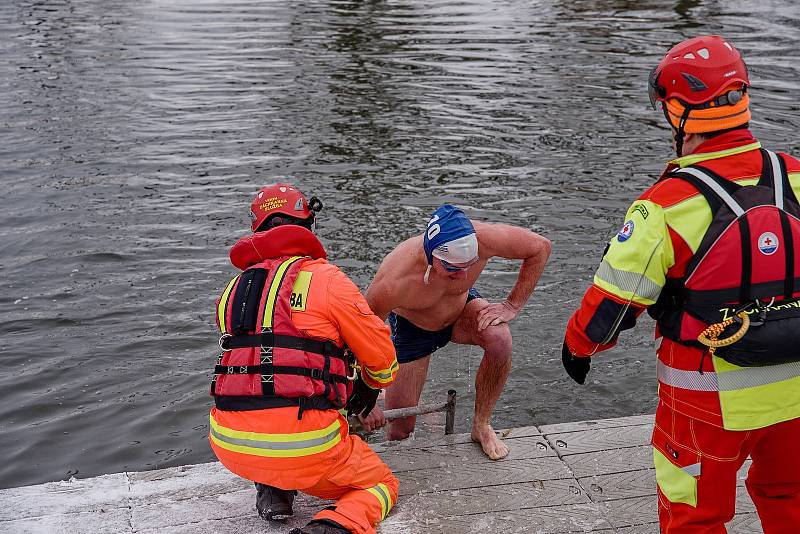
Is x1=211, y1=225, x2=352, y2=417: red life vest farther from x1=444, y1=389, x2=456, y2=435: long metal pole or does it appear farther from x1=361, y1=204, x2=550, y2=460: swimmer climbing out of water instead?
x1=444, y1=389, x2=456, y2=435: long metal pole

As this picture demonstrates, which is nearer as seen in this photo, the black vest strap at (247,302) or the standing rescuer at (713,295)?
the standing rescuer at (713,295)

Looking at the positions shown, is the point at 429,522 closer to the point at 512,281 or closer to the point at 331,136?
the point at 512,281

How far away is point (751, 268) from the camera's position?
3182 mm

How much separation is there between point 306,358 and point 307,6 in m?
24.2

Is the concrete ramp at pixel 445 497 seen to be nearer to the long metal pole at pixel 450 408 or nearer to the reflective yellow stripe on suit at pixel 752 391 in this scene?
the long metal pole at pixel 450 408

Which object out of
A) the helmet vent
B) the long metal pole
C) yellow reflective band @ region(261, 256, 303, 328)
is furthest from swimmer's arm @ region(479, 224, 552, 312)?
the helmet vent

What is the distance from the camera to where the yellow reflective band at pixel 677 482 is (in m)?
3.35

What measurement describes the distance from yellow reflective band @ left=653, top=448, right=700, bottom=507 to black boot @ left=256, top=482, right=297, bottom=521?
1884 millimetres

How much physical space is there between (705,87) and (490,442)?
102 inches

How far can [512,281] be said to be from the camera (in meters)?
9.25

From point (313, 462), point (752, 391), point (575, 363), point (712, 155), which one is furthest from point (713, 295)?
point (313, 462)

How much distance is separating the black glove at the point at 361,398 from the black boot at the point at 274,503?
578 millimetres

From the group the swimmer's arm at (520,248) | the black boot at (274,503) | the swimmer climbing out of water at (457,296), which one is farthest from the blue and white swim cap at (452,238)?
the black boot at (274,503)

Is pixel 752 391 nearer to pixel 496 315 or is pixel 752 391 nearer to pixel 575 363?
pixel 575 363
